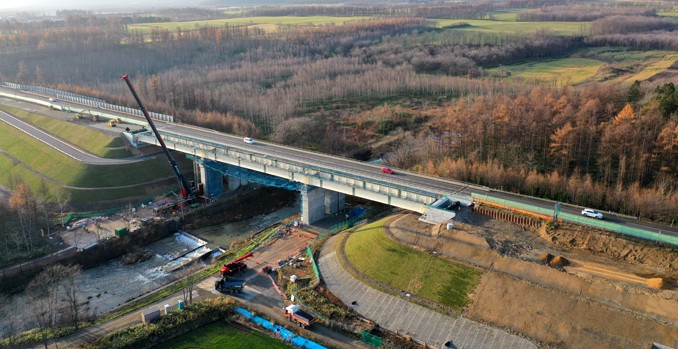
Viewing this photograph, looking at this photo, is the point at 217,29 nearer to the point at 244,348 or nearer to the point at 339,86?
the point at 339,86

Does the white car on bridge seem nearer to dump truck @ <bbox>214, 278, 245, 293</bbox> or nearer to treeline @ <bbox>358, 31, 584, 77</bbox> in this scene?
dump truck @ <bbox>214, 278, 245, 293</bbox>

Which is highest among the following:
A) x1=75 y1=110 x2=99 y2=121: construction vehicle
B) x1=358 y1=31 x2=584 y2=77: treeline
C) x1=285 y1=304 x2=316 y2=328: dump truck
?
x1=358 y1=31 x2=584 y2=77: treeline

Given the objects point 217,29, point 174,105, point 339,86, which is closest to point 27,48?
point 217,29

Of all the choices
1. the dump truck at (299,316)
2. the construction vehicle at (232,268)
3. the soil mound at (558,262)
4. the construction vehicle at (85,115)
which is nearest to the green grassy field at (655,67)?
the soil mound at (558,262)

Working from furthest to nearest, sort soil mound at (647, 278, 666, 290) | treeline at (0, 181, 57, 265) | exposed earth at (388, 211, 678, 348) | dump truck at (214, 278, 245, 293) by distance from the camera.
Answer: treeline at (0, 181, 57, 265)
dump truck at (214, 278, 245, 293)
soil mound at (647, 278, 666, 290)
exposed earth at (388, 211, 678, 348)

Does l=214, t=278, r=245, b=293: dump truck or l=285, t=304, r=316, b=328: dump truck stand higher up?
l=285, t=304, r=316, b=328: dump truck

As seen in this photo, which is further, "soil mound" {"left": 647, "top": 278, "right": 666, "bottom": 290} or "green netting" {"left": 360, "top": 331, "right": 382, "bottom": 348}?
"green netting" {"left": 360, "top": 331, "right": 382, "bottom": 348}

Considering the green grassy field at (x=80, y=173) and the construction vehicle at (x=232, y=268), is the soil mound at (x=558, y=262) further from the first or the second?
the green grassy field at (x=80, y=173)

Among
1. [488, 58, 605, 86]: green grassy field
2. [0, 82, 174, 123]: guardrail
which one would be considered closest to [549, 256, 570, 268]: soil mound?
[0, 82, 174, 123]: guardrail
